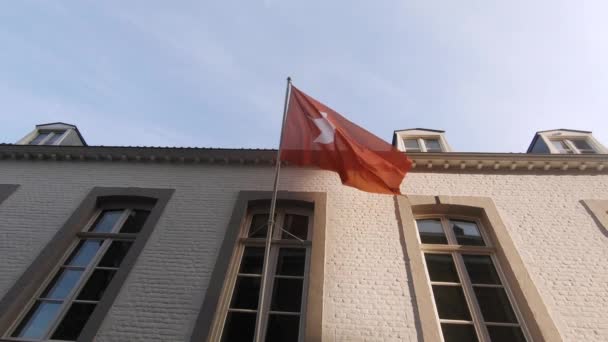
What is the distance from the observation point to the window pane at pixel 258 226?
17.4 ft

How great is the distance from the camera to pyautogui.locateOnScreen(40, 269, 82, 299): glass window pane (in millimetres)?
4445

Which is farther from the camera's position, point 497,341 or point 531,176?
point 531,176

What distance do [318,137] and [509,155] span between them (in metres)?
3.91

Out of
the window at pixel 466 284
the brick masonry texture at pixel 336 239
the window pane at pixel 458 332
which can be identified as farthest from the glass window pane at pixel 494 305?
the brick masonry texture at pixel 336 239

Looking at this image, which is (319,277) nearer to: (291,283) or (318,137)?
(291,283)

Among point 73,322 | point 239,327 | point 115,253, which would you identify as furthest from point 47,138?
point 239,327

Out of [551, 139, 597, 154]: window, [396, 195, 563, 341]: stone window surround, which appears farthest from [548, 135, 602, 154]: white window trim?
[396, 195, 563, 341]: stone window surround

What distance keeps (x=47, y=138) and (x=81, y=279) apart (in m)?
5.19

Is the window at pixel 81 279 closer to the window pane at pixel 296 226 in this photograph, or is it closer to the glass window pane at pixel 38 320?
the glass window pane at pixel 38 320

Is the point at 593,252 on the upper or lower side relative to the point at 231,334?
upper

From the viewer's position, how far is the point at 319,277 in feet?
13.8

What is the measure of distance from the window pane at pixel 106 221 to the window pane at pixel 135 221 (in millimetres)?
228

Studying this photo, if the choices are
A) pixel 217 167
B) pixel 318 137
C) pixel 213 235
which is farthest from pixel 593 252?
pixel 217 167

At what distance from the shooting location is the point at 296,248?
16.2 feet
